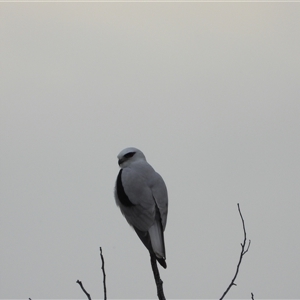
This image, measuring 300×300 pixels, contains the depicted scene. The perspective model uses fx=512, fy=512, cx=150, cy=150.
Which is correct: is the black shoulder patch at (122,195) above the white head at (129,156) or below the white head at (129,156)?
below

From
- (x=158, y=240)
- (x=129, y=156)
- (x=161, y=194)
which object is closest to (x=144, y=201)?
(x=161, y=194)

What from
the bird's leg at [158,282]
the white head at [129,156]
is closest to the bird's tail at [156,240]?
the bird's leg at [158,282]

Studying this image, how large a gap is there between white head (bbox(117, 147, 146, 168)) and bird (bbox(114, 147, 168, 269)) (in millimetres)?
378

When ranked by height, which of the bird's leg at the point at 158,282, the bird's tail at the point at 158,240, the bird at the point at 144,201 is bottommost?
the bird's leg at the point at 158,282

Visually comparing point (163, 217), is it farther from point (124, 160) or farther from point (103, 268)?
point (103, 268)

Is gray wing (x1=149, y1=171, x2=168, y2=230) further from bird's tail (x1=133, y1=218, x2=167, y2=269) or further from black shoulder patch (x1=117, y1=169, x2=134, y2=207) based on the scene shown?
black shoulder patch (x1=117, y1=169, x2=134, y2=207)

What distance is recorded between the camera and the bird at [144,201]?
516 cm

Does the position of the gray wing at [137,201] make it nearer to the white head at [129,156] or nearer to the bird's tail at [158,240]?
the bird's tail at [158,240]

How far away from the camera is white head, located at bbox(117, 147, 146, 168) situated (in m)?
5.95

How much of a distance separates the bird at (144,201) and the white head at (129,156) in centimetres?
38

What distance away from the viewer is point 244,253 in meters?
3.69

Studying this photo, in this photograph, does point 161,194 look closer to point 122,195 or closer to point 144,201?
point 144,201

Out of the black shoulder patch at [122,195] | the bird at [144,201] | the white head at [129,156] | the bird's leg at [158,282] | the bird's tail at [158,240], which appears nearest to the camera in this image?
the bird's leg at [158,282]

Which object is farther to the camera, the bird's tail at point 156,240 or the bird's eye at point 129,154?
the bird's eye at point 129,154
